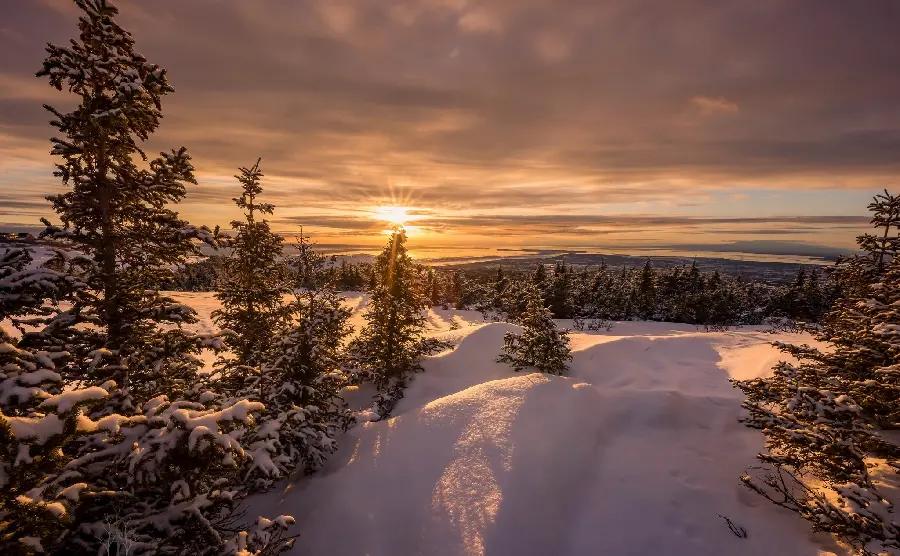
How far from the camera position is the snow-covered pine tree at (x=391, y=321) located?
632 inches

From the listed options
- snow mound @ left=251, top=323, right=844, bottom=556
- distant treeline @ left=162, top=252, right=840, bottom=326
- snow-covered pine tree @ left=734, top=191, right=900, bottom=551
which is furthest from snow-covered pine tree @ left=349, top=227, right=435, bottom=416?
distant treeline @ left=162, top=252, right=840, bottom=326

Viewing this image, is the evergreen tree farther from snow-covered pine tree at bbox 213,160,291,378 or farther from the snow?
the snow

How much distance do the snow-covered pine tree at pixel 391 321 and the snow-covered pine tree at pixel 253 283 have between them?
394 cm

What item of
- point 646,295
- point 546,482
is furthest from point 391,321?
point 646,295

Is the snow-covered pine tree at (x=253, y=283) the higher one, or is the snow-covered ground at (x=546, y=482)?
the snow-covered pine tree at (x=253, y=283)

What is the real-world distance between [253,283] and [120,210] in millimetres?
6595

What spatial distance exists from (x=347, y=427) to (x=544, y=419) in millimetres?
5650

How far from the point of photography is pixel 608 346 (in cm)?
2028

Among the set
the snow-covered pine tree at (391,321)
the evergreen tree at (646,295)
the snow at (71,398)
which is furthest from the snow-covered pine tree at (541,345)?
the evergreen tree at (646,295)

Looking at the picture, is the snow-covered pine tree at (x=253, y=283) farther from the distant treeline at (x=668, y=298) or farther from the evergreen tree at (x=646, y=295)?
the evergreen tree at (x=646, y=295)

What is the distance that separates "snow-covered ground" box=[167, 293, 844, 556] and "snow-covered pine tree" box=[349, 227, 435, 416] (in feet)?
17.0

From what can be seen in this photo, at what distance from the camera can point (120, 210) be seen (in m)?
6.59

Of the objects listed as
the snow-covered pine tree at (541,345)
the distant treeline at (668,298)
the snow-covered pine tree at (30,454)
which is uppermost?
the snow-covered pine tree at (30,454)

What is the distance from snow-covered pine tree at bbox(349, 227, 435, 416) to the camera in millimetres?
16047
